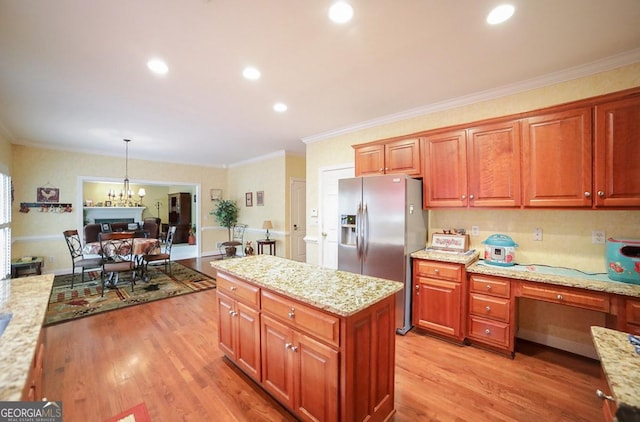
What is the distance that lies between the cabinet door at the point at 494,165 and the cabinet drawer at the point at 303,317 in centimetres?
216

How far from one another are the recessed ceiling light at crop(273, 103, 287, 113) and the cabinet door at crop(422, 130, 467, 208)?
1.80 metres

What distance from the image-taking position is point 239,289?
7.04 feet

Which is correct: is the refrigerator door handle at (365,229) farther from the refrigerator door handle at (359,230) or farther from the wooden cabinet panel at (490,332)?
the wooden cabinet panel at (490,332)

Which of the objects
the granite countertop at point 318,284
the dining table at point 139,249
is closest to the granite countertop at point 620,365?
the granite countertop at point 318,284

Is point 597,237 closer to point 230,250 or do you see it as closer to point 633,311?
point 633,311

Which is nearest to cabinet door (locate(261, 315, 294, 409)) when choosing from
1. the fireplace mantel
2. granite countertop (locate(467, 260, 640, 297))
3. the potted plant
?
granite countertop (locate(467, 260, 640, 297))

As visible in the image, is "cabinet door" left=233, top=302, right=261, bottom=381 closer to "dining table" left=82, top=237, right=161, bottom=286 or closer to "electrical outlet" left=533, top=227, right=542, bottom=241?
"electrical outlet" left=533, top=227, right=542, bottom=241

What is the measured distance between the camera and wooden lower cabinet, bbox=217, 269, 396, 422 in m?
1.42

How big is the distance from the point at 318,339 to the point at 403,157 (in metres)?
2.43

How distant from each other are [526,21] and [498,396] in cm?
274

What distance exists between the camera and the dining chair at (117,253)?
4.18 m

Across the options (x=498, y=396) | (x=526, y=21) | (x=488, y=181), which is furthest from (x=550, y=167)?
(x=498, y=396)

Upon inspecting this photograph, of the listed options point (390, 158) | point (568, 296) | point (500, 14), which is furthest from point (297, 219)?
point (500, 14)

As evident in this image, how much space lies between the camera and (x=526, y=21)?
5.77 feet
